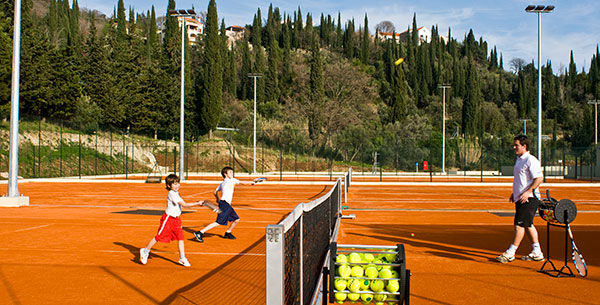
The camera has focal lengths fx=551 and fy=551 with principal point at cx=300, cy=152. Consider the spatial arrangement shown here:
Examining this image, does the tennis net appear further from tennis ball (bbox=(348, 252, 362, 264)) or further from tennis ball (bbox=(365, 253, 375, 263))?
tennis ball (bbox=(365, 253, 375, 263))

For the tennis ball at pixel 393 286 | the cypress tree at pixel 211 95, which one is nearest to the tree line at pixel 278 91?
the cypress tree at pixel 211 95

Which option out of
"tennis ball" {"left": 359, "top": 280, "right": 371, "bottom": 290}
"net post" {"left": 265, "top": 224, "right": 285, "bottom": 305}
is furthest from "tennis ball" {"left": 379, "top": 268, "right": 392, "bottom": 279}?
"net post" {"left": 265, "top": 224, "right": 285, "bottom": 305}

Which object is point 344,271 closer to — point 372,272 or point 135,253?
point 372,272

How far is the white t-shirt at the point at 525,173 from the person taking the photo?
7.32m

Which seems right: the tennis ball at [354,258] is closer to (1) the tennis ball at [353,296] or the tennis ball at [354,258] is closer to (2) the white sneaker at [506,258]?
(1) the tennis ball at [353,296]

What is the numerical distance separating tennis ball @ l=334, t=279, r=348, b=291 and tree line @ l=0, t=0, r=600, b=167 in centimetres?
4025

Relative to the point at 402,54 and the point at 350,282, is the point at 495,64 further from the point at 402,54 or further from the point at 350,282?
the point at 350,282

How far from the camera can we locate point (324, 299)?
489cm

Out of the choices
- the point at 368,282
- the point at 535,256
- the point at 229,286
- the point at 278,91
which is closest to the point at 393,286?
the point at 368,282

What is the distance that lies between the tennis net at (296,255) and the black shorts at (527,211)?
2669 mm

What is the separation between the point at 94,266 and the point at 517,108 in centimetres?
10948

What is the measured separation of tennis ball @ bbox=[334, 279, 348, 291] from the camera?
488 centimetres

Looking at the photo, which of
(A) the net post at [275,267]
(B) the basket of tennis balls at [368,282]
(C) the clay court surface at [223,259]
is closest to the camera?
(A) the net post at [275,267]

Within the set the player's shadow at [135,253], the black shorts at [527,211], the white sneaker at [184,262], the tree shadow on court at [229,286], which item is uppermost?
the black shorts at [527,211]
